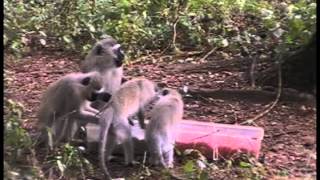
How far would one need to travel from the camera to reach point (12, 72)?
8.80 meters

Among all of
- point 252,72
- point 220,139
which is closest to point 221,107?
point 252,72

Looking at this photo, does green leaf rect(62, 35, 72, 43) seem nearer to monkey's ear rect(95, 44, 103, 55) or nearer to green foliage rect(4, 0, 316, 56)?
green foliage rect(4, 0, 316, 56)

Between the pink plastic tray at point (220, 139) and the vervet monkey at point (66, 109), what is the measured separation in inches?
29.8

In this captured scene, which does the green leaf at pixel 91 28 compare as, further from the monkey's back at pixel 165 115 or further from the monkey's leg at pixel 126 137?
the monkey's leg at pixel 126 137

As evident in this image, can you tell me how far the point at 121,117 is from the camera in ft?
20.1

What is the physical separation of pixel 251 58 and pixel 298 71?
2.01 meters

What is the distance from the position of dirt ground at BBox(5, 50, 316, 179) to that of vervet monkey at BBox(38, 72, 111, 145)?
1.07 feet

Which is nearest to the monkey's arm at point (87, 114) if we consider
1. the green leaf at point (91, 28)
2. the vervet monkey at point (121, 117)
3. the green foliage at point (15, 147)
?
the vervet monkey at point (121, 117)

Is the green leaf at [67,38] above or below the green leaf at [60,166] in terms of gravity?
above

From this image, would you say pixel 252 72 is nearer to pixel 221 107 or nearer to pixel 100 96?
pixel 221 107

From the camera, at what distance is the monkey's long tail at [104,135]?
19.1ft

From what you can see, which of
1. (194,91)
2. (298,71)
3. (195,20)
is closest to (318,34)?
(298,71)

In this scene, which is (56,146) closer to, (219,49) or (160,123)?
(160,123)

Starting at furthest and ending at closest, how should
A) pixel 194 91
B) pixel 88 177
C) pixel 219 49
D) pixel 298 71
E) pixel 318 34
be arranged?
1. pixel 219 49
2. pixel 194 91
3. pixel 298 71
4. pixel 88 177
5. pixel 318 34
